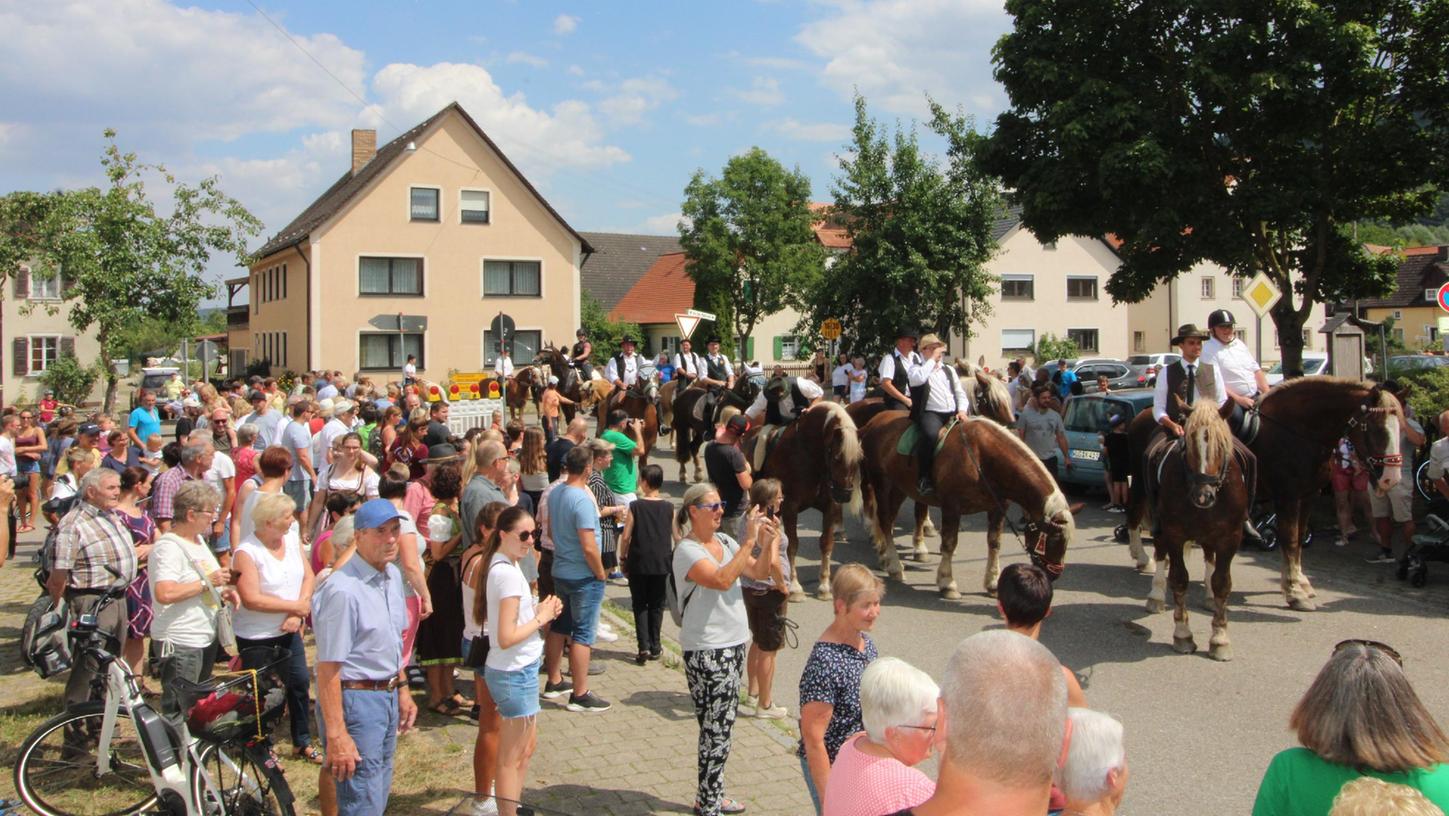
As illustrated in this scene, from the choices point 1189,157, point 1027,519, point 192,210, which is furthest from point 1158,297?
point 1027,519

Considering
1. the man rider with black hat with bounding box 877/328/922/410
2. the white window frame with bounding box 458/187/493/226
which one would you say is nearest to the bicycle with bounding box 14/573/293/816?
the man rider with black hat with bounding box 877/328/922/410

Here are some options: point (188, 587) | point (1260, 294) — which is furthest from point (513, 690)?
point (1260, 294)

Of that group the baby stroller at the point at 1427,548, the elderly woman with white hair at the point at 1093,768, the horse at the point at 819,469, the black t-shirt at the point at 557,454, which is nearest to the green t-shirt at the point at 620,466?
the black t-shirt at the point at 557,454

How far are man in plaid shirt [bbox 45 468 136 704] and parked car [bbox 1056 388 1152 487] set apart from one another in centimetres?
1241

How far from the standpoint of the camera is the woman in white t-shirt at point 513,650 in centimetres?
536

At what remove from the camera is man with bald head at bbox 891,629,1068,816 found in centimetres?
238

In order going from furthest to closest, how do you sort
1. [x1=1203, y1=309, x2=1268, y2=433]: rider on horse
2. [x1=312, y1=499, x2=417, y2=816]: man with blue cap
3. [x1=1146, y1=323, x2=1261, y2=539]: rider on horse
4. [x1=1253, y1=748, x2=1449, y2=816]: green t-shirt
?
[x1=1203, y1=309, x2=1268, y2=433]: rider on horse
[x1=1146, y1=323, x2=1261, y2=539]: rider on horse
[x1=312, y1=499, x2=417, y2=816]: man with blue cap
[x1=1253, y1=748, x2=1449, y2=816]: green t-shirt

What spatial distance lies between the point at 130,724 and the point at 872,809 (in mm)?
4514

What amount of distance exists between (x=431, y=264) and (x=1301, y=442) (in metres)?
36.1

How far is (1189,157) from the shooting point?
17625 millimetres

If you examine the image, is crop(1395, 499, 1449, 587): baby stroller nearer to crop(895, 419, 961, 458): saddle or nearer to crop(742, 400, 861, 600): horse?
crop(895, 419, 961, 458): saddle

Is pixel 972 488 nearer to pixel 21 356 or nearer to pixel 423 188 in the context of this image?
pixel 423 188

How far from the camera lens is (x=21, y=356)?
49906 millimetres

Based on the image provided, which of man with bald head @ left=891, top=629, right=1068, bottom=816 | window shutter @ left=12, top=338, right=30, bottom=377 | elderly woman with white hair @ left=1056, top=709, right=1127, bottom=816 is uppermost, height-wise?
window shutter @ left=12, top=338, right=30, bottom=377
